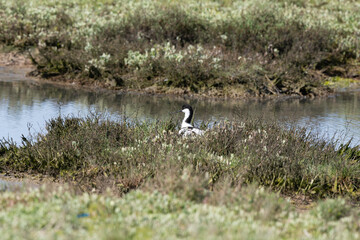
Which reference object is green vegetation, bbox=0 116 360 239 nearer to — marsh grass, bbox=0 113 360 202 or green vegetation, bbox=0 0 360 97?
marsh grass, bbox=0 113 360 202

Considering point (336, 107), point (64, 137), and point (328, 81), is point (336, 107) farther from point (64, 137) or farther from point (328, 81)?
Answer: point (64, 137)

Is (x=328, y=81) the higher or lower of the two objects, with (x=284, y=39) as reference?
lower

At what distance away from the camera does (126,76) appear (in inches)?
792

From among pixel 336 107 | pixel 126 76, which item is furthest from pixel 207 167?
pixel 126 76

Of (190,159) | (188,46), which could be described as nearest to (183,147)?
(190,159)

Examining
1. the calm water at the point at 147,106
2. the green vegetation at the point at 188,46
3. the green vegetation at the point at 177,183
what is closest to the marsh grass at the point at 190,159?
the green vegetation at the point at 177,183

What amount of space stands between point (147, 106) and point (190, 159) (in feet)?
26.9

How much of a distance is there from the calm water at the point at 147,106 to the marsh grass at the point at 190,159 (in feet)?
10.8

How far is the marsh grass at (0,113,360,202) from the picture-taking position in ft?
28.1

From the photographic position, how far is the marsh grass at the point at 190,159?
28.1ft

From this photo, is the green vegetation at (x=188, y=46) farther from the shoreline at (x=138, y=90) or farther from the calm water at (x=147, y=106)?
the calm water at (x=147, y=106)

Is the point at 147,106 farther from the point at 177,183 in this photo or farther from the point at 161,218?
the point at 161,218

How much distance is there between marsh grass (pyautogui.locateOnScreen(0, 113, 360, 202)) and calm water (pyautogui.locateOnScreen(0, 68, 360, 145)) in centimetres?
329

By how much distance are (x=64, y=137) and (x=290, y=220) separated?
213 inches
